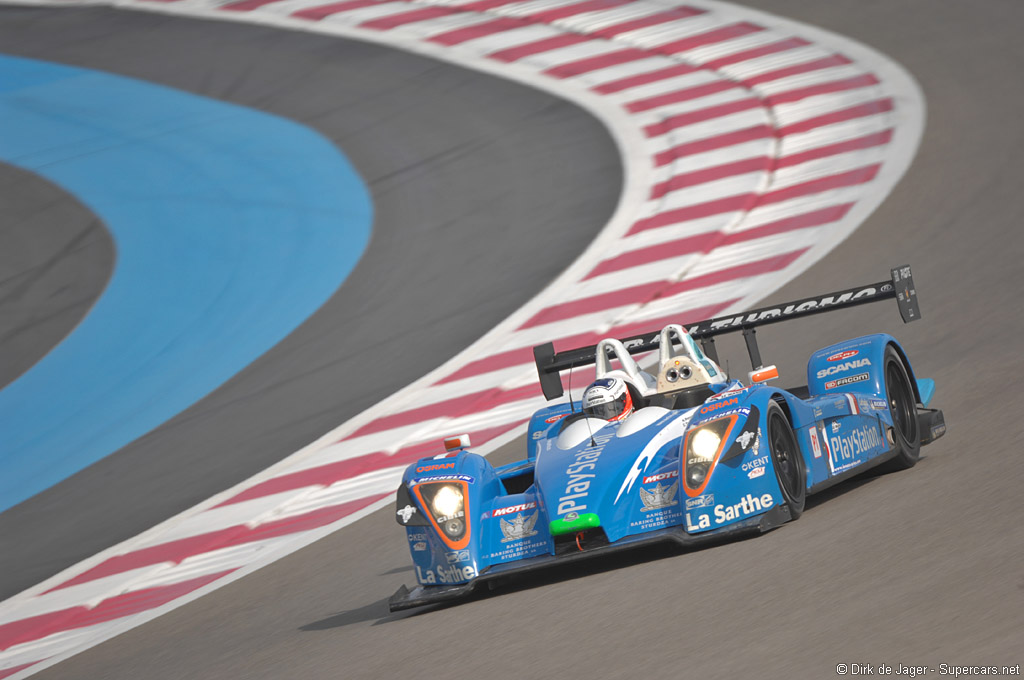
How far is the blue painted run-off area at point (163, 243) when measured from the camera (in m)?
13.0

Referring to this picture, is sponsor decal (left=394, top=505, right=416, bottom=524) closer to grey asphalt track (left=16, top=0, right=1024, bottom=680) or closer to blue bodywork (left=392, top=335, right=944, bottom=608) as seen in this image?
blue bodywork (left=392, top=335, right=944, bottom=608)

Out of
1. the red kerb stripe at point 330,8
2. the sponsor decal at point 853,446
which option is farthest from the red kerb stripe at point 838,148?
the red kerb stripe at point 330,8

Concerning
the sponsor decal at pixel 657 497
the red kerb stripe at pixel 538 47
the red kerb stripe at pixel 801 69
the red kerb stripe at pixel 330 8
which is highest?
the red kerb stripe at pixel 330 8

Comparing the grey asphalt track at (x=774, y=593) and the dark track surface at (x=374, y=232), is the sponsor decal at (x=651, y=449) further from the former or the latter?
the dark track surface at (x=374, y=232)

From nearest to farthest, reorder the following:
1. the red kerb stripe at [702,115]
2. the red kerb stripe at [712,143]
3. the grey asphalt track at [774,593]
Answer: the grey asphalt track at [774,593]
the red kerb stripe at [712,143]
the red kerb stripe at [702,115]

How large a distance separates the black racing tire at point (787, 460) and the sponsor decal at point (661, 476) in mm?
450

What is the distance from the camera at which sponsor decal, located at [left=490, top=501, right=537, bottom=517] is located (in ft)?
22.7

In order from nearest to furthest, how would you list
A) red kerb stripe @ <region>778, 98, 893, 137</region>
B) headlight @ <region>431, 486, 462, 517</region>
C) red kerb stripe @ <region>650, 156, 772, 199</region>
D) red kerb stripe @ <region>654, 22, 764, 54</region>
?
headlight @ <region>431, 486, 462, 517</region>
red kerb stripe @ <region>650, 156, 772, 199</region>
red kerb stripe @ <region>778, 98, 893, 137</region>
red kerb stripe @ <region>654, 22, 764, 54</region>

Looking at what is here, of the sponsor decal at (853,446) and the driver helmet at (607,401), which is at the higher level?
the driver helmet at (607,401)

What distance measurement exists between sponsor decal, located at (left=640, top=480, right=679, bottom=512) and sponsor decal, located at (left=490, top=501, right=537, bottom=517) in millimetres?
563

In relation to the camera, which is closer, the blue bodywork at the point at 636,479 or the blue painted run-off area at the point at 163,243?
the blue bodywork at the point at 636,479

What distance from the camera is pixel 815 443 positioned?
23.4 ft

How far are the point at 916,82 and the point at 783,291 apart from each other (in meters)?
6.59

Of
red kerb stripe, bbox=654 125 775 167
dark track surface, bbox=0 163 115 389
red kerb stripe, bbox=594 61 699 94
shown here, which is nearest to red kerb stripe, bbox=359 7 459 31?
red kerb stripe, bbox=594 61 699 94
